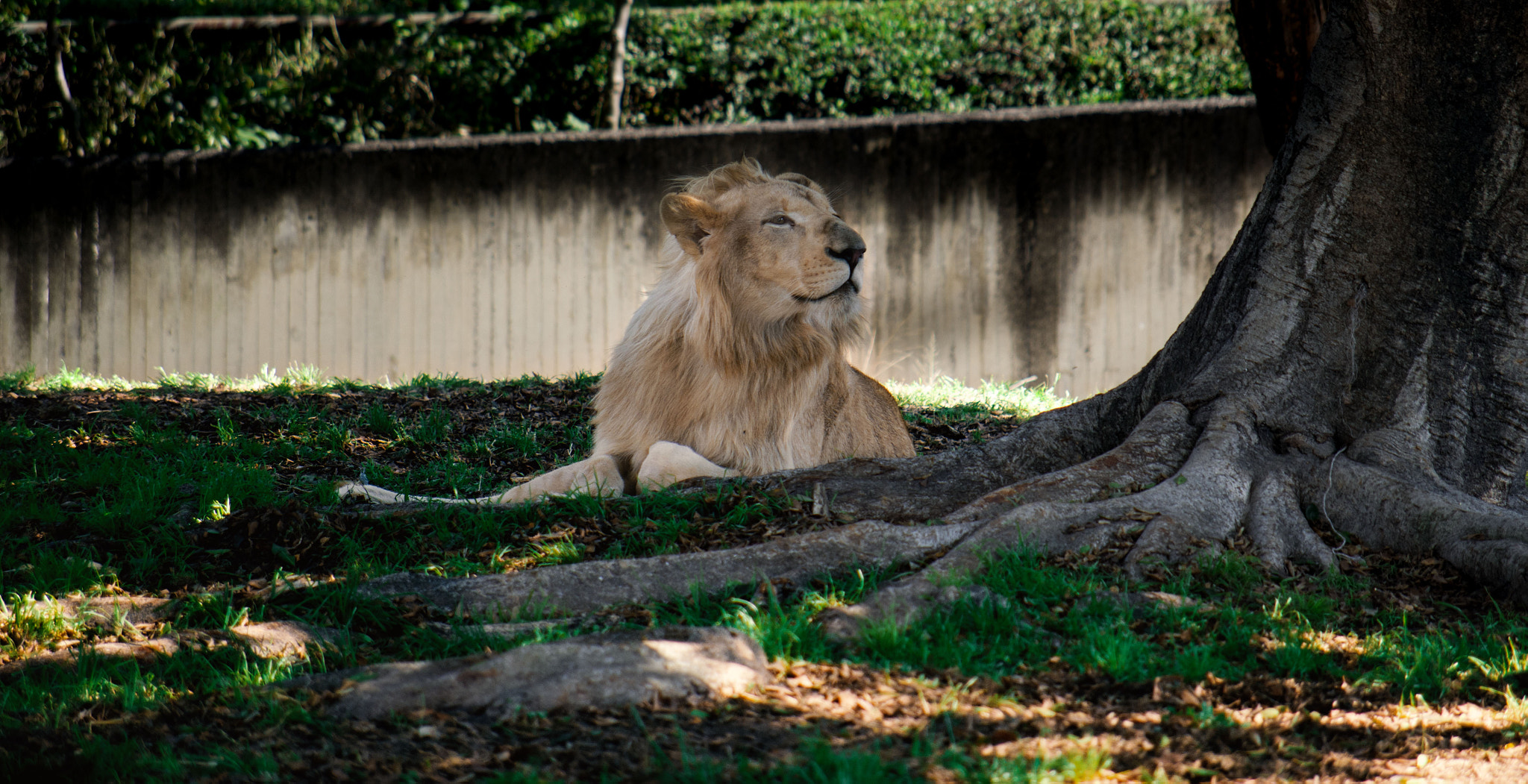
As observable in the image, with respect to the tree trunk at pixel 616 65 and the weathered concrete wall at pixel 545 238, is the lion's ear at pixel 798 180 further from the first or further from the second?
the tree trunk at pixel 616 65

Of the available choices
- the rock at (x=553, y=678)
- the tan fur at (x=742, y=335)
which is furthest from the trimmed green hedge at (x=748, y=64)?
the rock at (x=553, y=678)

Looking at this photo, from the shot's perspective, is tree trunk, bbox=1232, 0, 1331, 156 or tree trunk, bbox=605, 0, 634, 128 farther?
tree trunk, bbox=605, 0, 634, 128

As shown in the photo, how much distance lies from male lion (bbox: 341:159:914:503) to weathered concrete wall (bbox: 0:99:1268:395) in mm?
5405

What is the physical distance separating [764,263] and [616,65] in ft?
25.5

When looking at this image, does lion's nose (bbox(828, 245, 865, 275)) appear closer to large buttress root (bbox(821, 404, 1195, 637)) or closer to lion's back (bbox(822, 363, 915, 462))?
lion's back (bbox(822, 363, 915, 462))

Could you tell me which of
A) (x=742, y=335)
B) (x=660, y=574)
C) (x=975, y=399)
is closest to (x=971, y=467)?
(x=742, y=335)

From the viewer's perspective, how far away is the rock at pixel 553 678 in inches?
106

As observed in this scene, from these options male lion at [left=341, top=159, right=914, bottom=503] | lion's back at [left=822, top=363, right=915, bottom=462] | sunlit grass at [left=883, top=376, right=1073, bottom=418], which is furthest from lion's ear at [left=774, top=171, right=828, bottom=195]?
sunlit grass at [left=883, top=376, right=1073, bottom=418]

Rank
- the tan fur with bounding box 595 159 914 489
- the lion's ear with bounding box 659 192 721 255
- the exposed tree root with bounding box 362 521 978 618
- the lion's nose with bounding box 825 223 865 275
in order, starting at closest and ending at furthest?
the exposed tree root with bounding box 362 521 978 618 < the lion's nose with bounding box 825 223 865 275 < the tan fur with bounding box 595 159 914 489 < the lion's ear with bounding box 659 192 721 255

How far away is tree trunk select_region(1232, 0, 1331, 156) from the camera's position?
17.6 feet

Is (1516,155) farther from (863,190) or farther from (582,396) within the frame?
(863,190)

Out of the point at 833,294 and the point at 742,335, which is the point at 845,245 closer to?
the point at 833,294

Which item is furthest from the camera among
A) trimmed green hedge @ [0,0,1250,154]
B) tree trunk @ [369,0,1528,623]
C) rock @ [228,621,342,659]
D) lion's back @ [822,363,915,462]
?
trimmed green hedge @ [0,0,1250,154]

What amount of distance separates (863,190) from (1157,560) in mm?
7688
